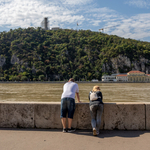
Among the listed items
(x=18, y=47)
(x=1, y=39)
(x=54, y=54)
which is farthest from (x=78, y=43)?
(x=1, y=39)

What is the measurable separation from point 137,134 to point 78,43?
18911cm

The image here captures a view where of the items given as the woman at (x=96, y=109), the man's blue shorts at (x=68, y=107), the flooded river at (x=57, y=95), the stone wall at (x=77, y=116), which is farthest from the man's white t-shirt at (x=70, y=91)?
the flooded river at (x=57, y=95)

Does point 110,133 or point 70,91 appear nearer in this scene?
point 110,133

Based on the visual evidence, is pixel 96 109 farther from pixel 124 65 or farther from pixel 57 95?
pixel 124 65

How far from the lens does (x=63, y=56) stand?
565 feet

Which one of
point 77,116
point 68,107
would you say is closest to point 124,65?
point 77,116

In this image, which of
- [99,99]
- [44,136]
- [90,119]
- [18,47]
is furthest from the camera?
[18,47]

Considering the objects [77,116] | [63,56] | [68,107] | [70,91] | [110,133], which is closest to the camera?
[110,133]

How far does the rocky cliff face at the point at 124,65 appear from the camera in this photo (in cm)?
16688

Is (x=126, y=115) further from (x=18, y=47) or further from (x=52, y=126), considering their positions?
(x=18, y=47)

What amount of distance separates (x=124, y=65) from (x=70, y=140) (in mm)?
172088

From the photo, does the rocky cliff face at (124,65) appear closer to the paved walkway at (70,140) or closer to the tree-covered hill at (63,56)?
the tree-covered hill at (63,56)

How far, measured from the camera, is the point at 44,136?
16.8 ft

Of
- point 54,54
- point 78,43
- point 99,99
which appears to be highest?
point 78,43
